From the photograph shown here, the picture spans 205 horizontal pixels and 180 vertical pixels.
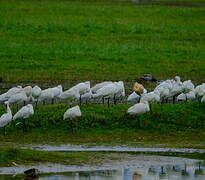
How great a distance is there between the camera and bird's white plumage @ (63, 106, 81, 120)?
2283cm

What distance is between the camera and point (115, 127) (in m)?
23.5

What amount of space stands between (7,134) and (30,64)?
1232 centimetres

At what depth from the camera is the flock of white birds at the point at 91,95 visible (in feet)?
75.1

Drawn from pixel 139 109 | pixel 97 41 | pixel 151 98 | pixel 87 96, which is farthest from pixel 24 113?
pixel 97 41

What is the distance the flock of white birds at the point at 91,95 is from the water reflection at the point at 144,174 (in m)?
4.34

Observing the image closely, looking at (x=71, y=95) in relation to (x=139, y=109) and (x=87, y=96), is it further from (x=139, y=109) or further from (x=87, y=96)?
(x=139, y=109)

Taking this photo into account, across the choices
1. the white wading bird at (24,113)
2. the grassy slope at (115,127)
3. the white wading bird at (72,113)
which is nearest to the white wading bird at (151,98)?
the grassy slope at (115,127)

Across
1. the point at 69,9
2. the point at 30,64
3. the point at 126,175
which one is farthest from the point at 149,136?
the point at 69,9

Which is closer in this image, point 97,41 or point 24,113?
point 24,113

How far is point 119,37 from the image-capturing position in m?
41.2

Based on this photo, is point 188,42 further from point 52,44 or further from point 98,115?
point 98,115

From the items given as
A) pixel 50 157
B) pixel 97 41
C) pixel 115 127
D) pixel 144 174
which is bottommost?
pixel 144 174

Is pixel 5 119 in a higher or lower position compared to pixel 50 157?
higher

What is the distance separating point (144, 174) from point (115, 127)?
214 inches
